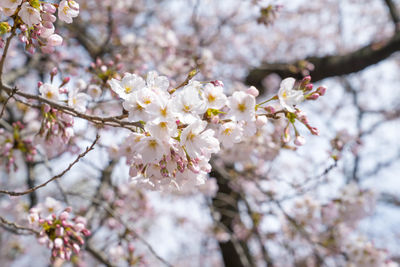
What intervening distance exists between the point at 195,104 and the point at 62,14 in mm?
785

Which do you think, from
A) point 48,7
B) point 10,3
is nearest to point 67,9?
point 48,7

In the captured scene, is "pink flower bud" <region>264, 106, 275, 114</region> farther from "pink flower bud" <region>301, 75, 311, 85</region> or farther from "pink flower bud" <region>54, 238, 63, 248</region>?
"pink flower bud" <region>54, 238, 63, 248</region>

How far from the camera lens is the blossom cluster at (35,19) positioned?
1191 millimetres

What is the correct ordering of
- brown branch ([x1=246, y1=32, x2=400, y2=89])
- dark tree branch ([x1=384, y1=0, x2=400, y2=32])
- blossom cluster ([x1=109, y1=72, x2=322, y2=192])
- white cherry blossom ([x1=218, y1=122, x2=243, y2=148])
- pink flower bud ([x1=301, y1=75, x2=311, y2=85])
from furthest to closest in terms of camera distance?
dark tree branch ([x1=384, y1=0, x2=400, y2=32]) → brown branch ([x1=246, y1=32, x2=400, y2=89]) → pink flower bud ([x1=301, y1=75, x2=311, y2=85]) → white cherry blossom ([x1=218, y1=122, x2=243, y2=148]) → blossom cluster ([x1=109, y1=72, x2=322, y2=192])

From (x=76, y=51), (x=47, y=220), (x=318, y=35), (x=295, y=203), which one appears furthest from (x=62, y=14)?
(x=318, y=35)

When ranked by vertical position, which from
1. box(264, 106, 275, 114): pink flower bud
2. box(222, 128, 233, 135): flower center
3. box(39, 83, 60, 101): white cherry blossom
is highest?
box(264, 106, 275, 114): pink flower bud

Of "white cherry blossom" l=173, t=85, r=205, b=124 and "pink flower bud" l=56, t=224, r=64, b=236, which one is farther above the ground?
"white cherry blossom" l=173, t=85, r=205, b=124

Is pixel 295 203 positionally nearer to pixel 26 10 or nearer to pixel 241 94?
pixel 241 94

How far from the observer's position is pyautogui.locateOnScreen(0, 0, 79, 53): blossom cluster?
1.19 metres

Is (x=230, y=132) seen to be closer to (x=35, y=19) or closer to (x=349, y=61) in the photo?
(x=35, y=19)

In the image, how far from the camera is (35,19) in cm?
121

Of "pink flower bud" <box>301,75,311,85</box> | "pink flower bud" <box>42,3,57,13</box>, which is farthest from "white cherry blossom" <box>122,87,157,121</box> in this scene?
"pink flower bud" <box>301,75,311,85</box>

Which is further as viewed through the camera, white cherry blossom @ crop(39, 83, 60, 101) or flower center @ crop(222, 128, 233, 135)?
white cherry blossom @ crop(39, 83, 60, 101)

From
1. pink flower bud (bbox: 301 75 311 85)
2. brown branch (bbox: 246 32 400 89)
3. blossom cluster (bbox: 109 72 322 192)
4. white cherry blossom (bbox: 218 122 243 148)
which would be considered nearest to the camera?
blossom cluster (bbox: 109 72 322 192)
